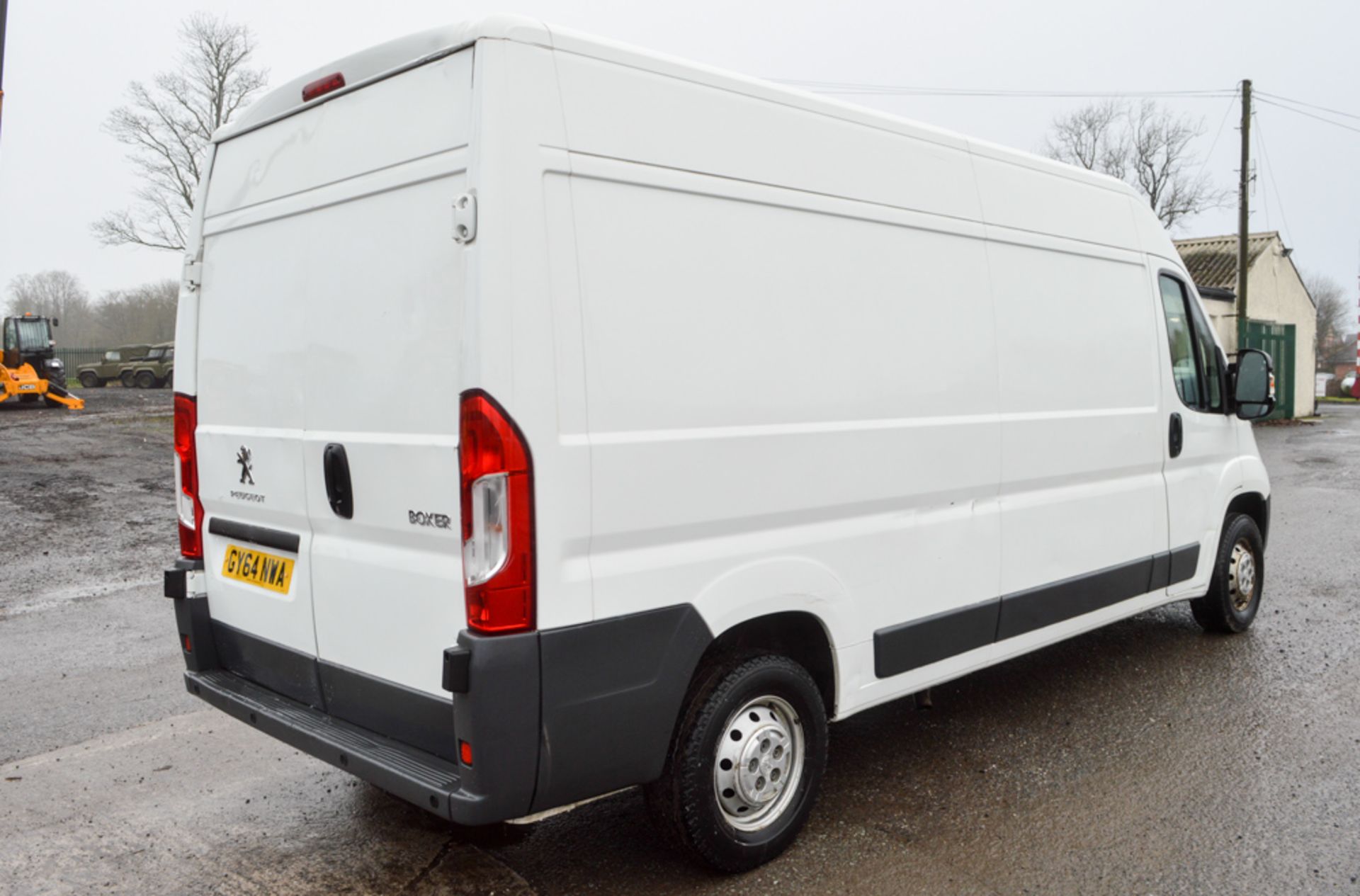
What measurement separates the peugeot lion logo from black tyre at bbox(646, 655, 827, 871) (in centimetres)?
171

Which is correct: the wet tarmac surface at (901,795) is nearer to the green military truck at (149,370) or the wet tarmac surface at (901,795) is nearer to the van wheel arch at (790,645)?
the van wheel arch at (790,645)

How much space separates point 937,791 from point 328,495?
2.51 meters

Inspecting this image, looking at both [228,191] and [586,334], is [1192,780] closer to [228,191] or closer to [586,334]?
[586,334]

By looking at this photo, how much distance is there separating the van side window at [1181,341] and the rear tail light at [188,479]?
4522mm

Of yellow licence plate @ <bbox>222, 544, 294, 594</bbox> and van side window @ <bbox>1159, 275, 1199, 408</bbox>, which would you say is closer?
yellow licence plate @ <bbox>222, 544, 294, 594</bbox>

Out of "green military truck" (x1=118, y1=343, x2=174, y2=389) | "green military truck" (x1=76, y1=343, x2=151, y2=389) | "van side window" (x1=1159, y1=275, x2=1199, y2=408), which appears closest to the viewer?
"van side window" (x1=1159, y1=275, x2=1199, y2=408)

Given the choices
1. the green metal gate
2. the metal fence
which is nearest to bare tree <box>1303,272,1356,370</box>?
the green metal gate

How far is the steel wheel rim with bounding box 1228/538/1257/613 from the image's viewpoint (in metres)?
5.96

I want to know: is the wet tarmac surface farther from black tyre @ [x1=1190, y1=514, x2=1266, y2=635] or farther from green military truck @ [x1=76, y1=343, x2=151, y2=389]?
green military truck @ [x1=76, y1=343, x2=151, y2=389]

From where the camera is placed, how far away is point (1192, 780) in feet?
13.3

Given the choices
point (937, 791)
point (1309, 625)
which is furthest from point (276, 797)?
point (1309, 625)

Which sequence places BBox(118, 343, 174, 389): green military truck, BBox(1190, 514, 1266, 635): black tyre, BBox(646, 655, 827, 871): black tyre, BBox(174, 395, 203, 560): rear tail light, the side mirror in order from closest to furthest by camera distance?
BBox(646, 655, 827, 871): black tyre → BBox(174, 395, 203, 560): rear tail light → the side mirror → BBox(1190, 514, 1266, 635): black tyre → BBox(118, 343, 174, 389): green military truck

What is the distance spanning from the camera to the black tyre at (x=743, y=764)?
321 centimetres

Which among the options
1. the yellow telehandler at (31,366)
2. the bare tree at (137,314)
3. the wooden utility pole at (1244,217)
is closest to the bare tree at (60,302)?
the bare tree at (137,314)
